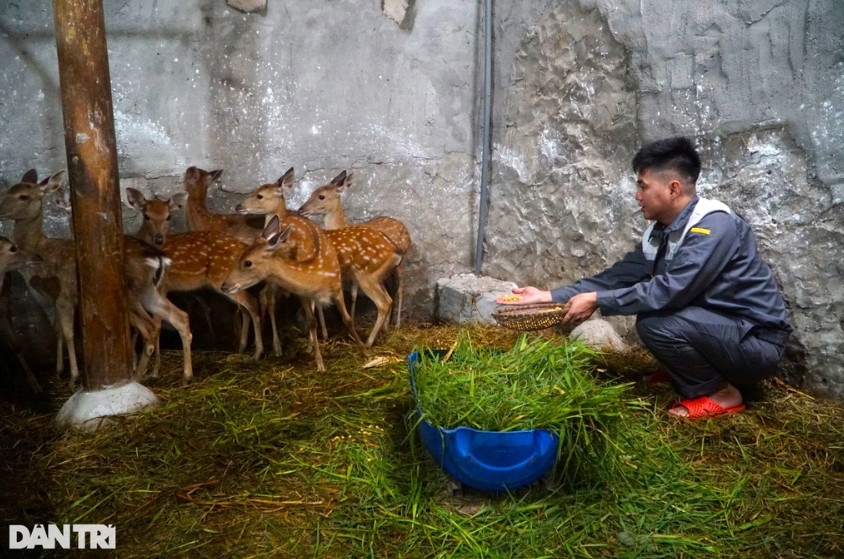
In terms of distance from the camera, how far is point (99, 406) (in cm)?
389

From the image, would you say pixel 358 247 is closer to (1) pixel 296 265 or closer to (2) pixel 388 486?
(1) pixel 296 265

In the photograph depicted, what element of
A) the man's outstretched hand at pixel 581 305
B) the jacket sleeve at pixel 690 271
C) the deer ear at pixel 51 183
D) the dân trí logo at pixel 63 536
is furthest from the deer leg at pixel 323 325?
the dân trí logo at pixel 63 536

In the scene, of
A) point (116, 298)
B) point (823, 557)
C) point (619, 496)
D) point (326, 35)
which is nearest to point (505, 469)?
point (619, 496)

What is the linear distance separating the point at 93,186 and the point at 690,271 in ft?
10.6

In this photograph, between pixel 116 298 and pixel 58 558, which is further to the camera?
pixel 116 298

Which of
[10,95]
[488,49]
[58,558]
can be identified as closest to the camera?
[58,558]

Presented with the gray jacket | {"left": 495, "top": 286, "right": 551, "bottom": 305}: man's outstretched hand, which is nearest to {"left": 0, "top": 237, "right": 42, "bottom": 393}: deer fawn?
{"left": 495, "top": 286, "right": 551, "bottom": 305}: man's outstretched hand

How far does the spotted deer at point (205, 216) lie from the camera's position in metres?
5.31

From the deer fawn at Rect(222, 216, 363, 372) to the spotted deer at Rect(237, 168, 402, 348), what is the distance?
0.17 metres

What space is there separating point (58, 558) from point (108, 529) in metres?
0.23

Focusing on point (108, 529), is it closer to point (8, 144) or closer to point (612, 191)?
point (8, 144)

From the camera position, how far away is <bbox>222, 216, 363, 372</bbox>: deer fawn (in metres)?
4.61

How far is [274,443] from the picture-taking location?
3.65 metres

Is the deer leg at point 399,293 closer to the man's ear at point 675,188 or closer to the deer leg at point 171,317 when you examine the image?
the deer leg at point 171,317
